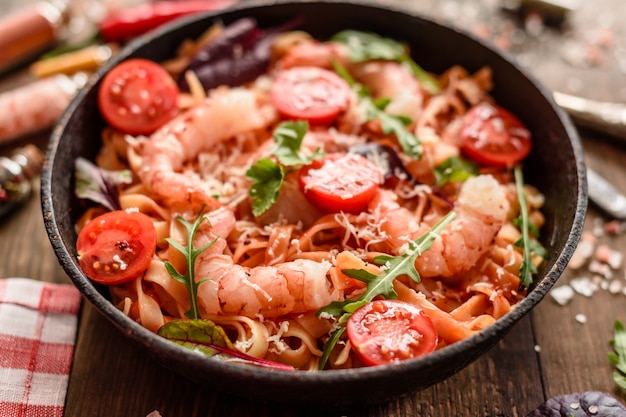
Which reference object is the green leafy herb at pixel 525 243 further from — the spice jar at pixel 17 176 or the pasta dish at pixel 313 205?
the spice jar at pixel 17 176

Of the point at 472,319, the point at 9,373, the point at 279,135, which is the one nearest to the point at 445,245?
the point at 472,319

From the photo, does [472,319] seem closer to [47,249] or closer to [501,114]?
[501,114]

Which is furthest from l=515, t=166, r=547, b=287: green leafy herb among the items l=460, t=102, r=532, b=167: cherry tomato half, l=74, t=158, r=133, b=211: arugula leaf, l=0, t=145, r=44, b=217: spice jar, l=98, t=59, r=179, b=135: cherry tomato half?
l=0, t=145, r=44, b=217: spice jar

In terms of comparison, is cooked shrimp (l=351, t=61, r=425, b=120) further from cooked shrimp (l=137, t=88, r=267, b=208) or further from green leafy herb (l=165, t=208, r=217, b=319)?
green leafy herb (l=165, t=208, r=217, b=319)

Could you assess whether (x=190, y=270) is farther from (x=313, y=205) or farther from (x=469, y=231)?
(x=469, y=231)

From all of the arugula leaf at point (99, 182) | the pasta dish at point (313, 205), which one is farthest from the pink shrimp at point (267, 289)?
the arugula leaf at point (99, 182)

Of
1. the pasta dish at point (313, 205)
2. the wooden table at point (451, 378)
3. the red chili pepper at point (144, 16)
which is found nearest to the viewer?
the pasta dish at point (313, 205)

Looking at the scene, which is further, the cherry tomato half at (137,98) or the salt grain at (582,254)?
the salt grain at (582,254)
